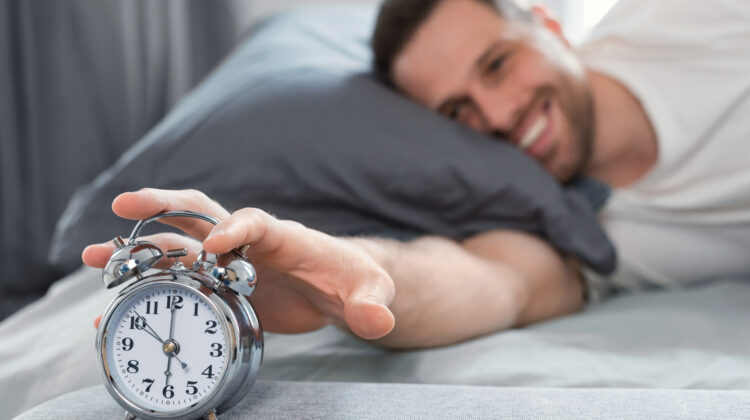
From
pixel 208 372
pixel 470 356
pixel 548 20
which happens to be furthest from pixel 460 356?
pixel 548 20

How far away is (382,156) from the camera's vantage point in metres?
1.13

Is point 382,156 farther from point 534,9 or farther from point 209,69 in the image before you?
point 209,69

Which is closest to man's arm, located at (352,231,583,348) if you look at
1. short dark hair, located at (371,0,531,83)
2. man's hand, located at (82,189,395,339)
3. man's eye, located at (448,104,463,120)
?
man's hand, located at (82,189,395,339)

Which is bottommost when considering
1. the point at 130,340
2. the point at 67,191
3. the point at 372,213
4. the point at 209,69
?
the point at 67,191

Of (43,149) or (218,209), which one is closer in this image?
(218,209)

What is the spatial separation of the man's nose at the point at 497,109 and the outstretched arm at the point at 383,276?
0.83 ft

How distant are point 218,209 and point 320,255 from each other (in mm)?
105

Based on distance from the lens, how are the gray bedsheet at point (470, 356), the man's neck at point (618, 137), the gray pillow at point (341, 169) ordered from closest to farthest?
1. the gray bedsheet at point (470, 356)
2. the gray pillow at point (341, 169)
3. the man's neck at point (618, 137)

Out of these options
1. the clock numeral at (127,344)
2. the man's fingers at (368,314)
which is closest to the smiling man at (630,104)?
the man's fingers at (368,314)

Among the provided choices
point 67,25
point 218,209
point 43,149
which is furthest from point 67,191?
point 218,209

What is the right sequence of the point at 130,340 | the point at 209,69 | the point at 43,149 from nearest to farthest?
the point at 130,340 → the point at 43,149 → the point at 209,69

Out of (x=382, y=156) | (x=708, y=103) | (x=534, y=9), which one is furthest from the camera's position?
(x=534, y=9)

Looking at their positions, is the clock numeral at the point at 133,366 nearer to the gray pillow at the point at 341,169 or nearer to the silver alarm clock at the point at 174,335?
the silver alarm clock at the point at 174,335

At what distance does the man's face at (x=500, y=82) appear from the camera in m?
1.38
